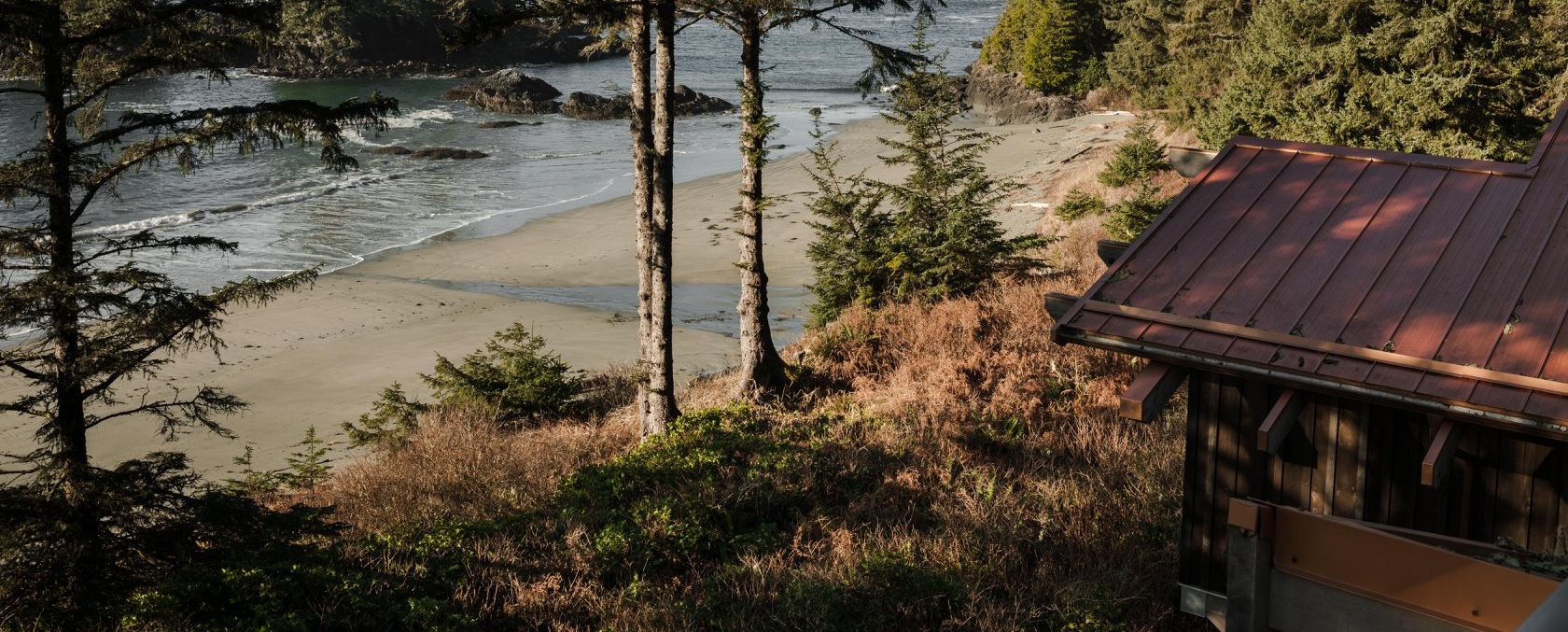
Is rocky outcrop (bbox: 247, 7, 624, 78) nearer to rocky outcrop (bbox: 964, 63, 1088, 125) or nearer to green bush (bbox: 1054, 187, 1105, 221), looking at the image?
rocky outcrop (bbox: 964, 63, 1088, 125)

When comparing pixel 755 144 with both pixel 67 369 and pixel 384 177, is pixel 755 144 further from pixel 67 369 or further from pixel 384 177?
pixel 384 177

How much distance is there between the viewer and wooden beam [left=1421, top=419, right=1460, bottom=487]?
530cm

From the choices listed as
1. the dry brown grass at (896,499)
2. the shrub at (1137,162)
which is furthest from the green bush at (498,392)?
the shrub at (1137,162)

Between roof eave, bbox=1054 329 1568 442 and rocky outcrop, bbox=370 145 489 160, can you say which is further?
rocky outcrop, bbox=370 145 489 160

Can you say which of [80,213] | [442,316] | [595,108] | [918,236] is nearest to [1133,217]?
[918,236]

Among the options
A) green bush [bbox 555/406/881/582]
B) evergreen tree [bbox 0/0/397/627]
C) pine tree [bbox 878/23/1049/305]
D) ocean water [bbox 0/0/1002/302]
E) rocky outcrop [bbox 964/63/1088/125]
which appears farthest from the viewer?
rocky outcrop [bbox 964/63/1088/125]

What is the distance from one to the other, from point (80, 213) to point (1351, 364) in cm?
774

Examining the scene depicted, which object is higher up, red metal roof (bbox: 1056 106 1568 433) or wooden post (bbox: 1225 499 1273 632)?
red metal roof (bbox: 1056 106 1568 433)

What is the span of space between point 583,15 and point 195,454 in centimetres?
853

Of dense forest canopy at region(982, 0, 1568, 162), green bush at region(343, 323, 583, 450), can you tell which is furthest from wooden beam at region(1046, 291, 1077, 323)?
dense forest canopy at region(982, 0, 1568, 162)

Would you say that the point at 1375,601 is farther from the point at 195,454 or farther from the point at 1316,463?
the point at 195,454

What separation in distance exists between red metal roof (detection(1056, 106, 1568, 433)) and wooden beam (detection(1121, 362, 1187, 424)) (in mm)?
133

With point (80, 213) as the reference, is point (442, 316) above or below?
below

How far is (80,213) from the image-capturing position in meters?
7.11
